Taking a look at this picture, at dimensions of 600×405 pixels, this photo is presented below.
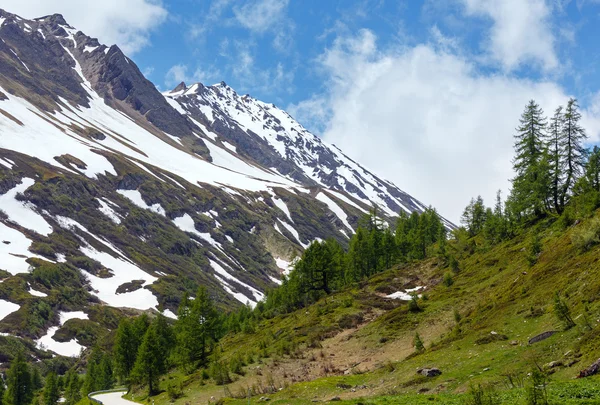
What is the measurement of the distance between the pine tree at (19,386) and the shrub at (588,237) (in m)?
Result: 83.6

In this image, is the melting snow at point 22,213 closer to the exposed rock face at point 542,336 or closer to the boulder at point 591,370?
the exposed rock face at point 542,336

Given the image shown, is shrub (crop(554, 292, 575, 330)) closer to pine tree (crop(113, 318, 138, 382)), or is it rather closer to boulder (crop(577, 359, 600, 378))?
boulder (crop(577, 359, 600, 378))

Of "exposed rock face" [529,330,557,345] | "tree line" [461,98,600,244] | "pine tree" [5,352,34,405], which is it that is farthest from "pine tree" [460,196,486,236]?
"pine tree" [5,352,34,405]

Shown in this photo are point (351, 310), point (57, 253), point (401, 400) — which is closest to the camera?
point (401, 400)

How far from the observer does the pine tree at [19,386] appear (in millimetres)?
75062

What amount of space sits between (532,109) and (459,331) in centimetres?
3664

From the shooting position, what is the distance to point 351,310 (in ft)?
183

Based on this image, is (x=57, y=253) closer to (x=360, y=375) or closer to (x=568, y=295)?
(x=360, y=375)

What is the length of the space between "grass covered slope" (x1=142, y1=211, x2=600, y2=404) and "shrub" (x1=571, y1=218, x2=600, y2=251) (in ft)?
0.63

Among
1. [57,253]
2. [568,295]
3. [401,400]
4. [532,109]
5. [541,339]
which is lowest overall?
[401,400]

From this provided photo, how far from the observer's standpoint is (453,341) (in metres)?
31.2

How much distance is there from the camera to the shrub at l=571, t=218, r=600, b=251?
32094 millimetres

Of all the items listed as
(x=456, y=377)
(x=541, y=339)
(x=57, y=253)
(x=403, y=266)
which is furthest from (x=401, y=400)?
(x=57, y=253)

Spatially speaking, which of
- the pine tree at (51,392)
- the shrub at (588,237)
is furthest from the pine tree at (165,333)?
the shrub at (588,237)
